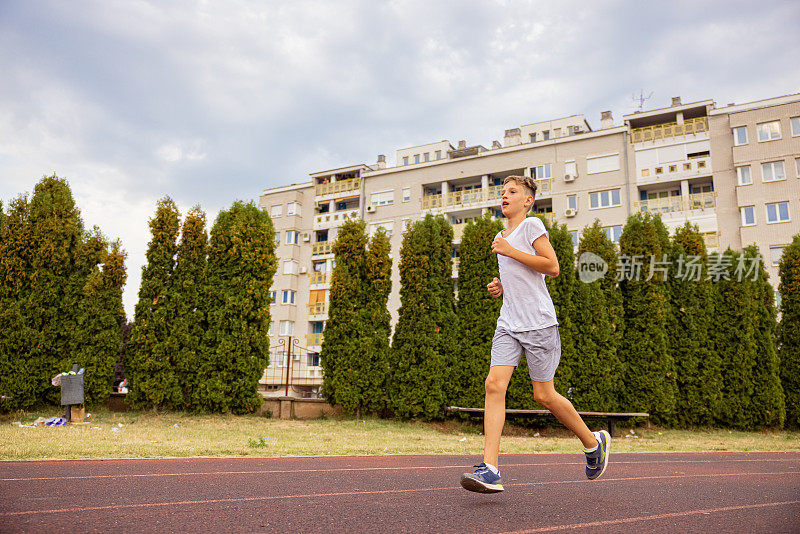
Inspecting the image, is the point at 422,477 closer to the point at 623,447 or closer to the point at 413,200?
the point at 623,447

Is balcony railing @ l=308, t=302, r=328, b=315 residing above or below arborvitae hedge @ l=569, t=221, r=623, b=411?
above

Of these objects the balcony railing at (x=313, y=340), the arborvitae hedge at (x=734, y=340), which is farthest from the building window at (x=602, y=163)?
the balcony railing at (x=313, y=340)

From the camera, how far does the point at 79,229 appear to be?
14.6m

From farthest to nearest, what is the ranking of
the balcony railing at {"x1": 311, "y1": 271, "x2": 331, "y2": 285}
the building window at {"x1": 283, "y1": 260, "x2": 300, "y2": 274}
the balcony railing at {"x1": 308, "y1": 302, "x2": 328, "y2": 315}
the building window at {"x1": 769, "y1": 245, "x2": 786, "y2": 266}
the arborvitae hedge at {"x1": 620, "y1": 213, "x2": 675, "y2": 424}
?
the building window at {"x1": 283, "y1": 260, "x2": 300, "y2": 274} < the balcony railing at {"x1": 311, "y1": 271, "x2": 331, "y2": 285} < the balcony railing at {"x1": 308, "y1": 302, "x2": 328, "y2": 315} < the building window at {"x1": 769, "y1": 245, "x2": 786, "y2": 266} < the arborvitae hedge at {"x1": 620, "y1": 213, "x2": 675, "y2": 424}

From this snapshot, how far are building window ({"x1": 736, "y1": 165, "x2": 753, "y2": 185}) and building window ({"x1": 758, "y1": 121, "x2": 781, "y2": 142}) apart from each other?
5.64 ft

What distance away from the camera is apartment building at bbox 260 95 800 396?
3181 centimetres

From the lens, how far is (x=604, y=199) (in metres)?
35.4

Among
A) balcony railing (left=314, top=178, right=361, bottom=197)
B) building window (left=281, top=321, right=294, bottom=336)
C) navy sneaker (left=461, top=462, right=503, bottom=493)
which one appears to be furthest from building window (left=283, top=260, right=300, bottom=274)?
navy sneaker (left=461, top=462, right=503, bottom=493)

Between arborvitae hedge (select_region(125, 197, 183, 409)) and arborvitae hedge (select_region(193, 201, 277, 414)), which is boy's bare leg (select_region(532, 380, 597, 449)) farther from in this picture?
arborvitae hedge (select_region(125, 197, 183, 409))

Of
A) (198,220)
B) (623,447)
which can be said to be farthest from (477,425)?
(198,220)

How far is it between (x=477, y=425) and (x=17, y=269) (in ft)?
38.8

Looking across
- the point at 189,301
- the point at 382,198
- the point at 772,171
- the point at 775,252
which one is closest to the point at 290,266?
the point at 382,198

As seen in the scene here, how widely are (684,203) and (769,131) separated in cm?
601

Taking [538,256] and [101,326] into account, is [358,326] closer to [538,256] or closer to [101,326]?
[101,326]
